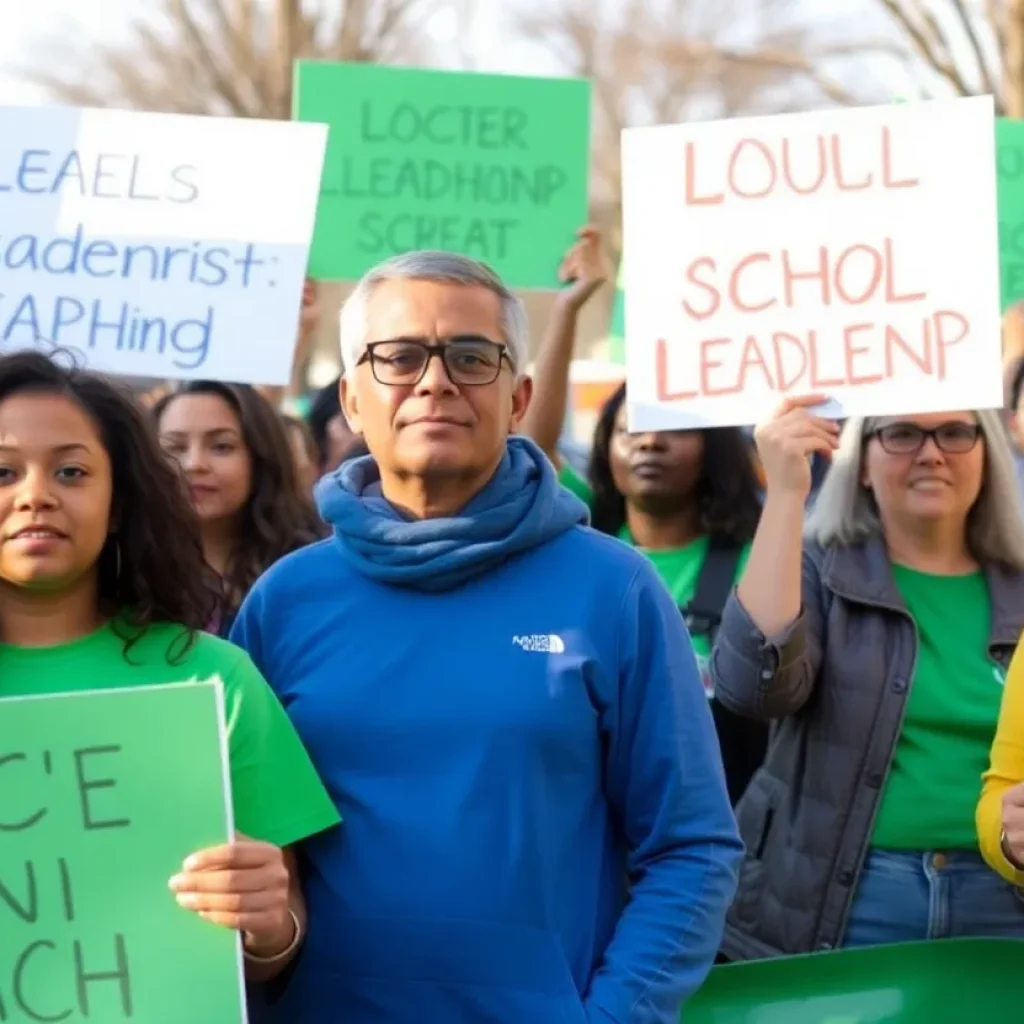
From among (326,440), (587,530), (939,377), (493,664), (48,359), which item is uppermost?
(326,440)

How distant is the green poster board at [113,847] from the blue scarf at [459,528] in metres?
0.33

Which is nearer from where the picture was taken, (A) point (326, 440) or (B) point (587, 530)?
(B) point (587, 530)

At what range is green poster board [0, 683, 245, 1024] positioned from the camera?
2.00 m

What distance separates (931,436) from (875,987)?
3.56 ft

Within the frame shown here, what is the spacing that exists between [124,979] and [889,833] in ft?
5.04

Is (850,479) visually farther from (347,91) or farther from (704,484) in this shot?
(347,91)

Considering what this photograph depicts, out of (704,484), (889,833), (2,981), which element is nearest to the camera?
(2,981)

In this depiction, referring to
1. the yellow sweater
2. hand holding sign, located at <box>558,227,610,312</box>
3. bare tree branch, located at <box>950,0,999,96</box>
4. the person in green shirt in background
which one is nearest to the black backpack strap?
the person in green shirt in background

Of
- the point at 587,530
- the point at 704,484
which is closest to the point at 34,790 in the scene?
the point at 587,530

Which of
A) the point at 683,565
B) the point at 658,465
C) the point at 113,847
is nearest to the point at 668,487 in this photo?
the point at 658,465

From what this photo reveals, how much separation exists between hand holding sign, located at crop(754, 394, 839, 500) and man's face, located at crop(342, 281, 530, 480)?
0.97 metres

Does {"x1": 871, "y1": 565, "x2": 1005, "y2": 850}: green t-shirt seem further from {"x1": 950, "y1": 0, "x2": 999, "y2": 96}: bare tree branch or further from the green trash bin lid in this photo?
{"x1": 950, "y1": 0, "x2": 999, "y2": 96}: bare tree branch

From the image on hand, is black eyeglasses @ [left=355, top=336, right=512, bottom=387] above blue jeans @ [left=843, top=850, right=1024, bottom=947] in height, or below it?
above

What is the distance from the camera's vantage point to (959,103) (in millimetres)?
3473
